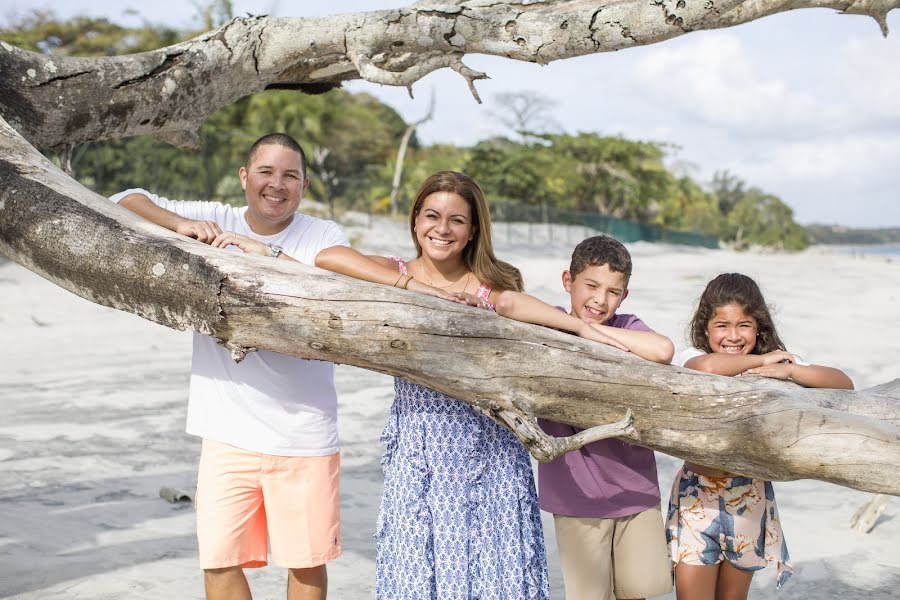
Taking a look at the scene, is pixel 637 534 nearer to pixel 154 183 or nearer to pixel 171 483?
pixel 171 483

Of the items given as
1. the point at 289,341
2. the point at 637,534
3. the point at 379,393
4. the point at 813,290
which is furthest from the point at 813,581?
the point at 813,290

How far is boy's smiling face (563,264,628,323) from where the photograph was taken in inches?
121

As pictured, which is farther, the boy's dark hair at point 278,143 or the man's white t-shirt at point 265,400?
the boy's dark hair at point 278,143

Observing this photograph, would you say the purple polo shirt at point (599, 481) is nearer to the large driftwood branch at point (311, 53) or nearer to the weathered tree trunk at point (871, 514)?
the large driftwood branch at point (311, 53)

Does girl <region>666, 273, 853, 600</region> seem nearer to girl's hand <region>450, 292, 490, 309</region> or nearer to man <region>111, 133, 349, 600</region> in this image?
girl's hand <region>450, 292, 490, 309</region>

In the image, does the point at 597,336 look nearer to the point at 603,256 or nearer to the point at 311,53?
the point at 603,256

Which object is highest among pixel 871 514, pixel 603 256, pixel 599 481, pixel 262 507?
pixel 603 256

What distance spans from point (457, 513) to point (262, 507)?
30.6 inches

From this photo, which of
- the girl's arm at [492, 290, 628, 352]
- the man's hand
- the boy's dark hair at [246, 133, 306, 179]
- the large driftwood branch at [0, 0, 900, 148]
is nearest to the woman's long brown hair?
the girl's arm at [492, 290, 628, 352]

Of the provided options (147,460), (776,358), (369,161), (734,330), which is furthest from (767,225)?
(776,358)

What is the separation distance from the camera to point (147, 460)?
6930 millimetres

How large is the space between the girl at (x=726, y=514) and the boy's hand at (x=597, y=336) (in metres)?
0.39

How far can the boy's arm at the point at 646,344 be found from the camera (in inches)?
110

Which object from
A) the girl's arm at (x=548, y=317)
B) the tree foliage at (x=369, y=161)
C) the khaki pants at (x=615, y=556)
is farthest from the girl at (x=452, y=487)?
the tree foliage at (x=369, y=161)
